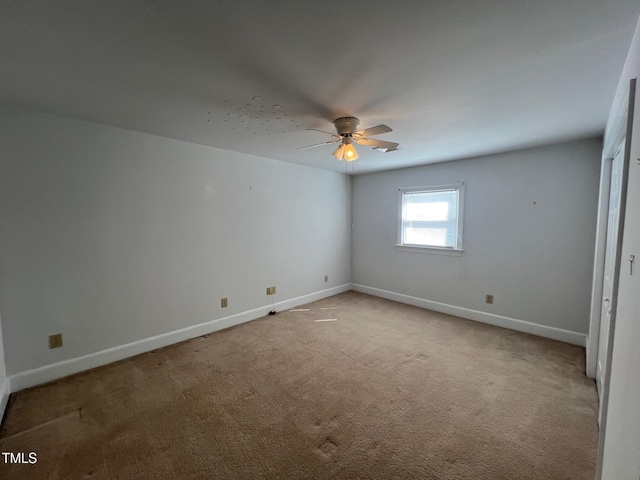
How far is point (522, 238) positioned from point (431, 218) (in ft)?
4.02

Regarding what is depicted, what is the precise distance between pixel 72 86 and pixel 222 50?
1.22 metres

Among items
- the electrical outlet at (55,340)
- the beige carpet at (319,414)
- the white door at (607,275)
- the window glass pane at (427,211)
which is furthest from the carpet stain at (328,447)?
the window glass pane at (427,211)

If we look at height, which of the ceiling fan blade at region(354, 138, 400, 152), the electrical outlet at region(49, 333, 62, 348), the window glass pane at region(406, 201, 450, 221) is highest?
the ceiling fan blade at region(354, 138, 400, 152)

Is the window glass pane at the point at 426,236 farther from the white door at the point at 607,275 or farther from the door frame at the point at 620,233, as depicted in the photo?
the door frame at the point at 620,233

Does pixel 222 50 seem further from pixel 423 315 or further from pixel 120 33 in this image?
pixel 423 315

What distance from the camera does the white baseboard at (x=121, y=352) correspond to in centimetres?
235

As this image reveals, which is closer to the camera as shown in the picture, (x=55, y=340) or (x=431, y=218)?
(x=55, y=340)

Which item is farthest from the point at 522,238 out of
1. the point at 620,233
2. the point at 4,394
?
the point at 4,394

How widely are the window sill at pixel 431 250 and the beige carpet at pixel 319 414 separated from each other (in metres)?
1.30

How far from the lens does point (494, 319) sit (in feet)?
12.2

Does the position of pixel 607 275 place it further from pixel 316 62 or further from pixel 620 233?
pixel 316 62

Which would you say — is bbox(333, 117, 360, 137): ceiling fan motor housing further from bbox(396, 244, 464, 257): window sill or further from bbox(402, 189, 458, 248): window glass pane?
bbox(396, 244, 464, 257): window sill

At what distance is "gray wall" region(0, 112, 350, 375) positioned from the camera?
7.52ft

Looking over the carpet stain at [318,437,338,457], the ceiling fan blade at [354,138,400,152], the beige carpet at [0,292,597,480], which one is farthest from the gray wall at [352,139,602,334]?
the carpet stain at [318,437,338,457]
